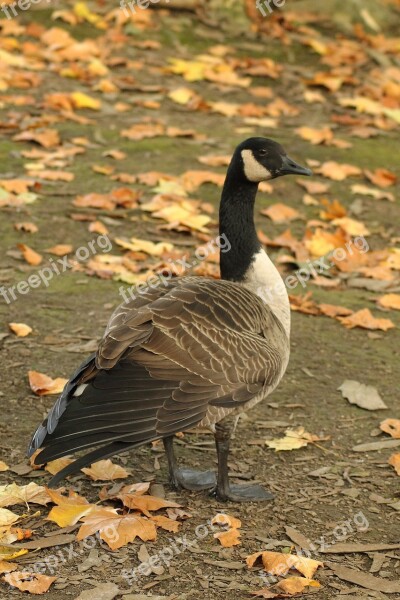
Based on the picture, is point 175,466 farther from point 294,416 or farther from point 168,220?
point 168,220

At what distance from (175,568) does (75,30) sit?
874 centimetres

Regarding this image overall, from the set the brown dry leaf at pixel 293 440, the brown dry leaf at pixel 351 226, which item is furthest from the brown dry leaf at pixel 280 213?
the brown dry leaf at pixel 293 440

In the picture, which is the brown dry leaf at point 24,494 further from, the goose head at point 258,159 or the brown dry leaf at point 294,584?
the goose head at point 258,159

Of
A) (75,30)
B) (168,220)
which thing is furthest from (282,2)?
(168,220)

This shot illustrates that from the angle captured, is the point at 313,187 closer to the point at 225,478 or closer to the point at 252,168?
the point at 252,168

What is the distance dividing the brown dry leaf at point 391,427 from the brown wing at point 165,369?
870 millimetres

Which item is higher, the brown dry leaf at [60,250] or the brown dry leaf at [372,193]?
the brown dry leaf at [60,250]

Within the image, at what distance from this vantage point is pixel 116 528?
398cm

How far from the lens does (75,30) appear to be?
11.3 m

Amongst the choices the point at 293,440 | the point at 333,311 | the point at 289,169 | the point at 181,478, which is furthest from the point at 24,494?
the point at 333,311

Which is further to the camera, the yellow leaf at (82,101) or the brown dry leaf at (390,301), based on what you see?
the yellow leaf at (82,101)

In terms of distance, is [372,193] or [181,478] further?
[372,193]

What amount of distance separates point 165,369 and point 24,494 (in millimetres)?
857

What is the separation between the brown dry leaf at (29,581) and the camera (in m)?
3.60
